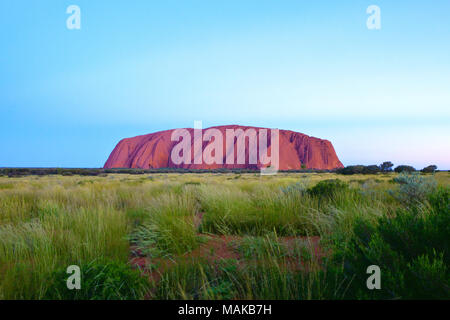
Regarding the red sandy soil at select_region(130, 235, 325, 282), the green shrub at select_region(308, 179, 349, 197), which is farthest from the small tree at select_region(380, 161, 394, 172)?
the red sandy soil at select_region(130, 235, 325, 282)

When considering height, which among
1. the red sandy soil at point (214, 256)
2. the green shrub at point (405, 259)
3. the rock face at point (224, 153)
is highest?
the rock face at point (224, 153)

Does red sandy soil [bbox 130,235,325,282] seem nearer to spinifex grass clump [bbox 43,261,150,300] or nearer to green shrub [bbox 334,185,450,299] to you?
spinifex grass clump [bbox 43,261,150,300]

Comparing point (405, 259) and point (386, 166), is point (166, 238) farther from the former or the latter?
point (386, 166)

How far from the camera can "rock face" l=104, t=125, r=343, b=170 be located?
10748 centimetres

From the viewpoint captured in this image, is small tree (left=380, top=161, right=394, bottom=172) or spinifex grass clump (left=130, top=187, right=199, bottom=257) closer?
spinifex grass clump (left=130, top=187, right=199, bottom=257)

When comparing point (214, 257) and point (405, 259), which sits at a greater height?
point (405, 259)

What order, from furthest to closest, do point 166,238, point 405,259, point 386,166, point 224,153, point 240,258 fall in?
1. point 224,153
2. point 386,166
3. point 166,238
4. point 240,258
5. point 405,259

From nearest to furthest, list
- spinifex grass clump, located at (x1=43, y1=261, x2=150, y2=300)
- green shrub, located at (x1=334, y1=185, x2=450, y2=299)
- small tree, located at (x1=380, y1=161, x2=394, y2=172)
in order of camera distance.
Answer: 1. green shrub, located at (x1=334, y1=185, x2=450, y2=299)
2. spinifex grass clump, located at (x1=43, y1=261, x2=150, y2=300)
3. small tree, located at (x1=380, y1=161, x2=394, y2=172)

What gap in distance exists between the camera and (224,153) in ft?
366

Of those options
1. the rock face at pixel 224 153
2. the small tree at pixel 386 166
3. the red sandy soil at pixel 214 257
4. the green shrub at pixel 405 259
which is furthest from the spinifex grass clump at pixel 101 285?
the rock face at pixel 224 153

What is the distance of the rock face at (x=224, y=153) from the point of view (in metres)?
107

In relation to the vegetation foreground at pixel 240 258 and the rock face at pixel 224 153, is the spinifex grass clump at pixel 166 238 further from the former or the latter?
the rock face at pixel 224 153

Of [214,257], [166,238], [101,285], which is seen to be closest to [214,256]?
[214,257]

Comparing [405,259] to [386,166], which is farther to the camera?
[386,166]
